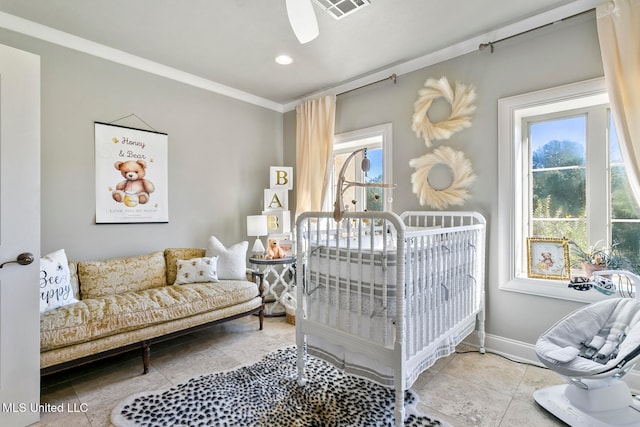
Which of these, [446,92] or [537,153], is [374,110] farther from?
[537,153]

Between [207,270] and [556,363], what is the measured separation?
2.72m

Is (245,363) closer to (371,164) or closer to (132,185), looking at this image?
(132,185)

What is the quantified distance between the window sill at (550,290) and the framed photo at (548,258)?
0.20 feet

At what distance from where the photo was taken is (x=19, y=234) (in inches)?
66.9

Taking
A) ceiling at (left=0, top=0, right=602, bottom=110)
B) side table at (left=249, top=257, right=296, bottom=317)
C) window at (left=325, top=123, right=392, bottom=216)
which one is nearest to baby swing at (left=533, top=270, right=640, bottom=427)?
window at (left=325, top=123, right=392, bottom=216)

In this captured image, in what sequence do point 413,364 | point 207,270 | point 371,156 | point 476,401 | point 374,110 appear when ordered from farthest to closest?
point 371,156 < point 374,110 < point 207,270 < point 476,401 < point 413,364

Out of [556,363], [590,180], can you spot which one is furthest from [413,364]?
[590,180]

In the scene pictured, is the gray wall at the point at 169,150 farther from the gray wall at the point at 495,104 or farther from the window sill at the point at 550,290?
the window sill at the point at 550,290

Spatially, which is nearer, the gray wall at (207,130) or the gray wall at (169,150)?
the gray wall at (207,130)

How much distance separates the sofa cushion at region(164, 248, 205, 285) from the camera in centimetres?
303

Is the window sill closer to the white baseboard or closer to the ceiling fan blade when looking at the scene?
the white baseboard

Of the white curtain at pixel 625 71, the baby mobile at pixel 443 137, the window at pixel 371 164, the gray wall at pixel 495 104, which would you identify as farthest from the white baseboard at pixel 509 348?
the window at pixel 371 164

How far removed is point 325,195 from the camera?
3639mm

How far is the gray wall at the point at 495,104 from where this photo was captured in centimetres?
221
